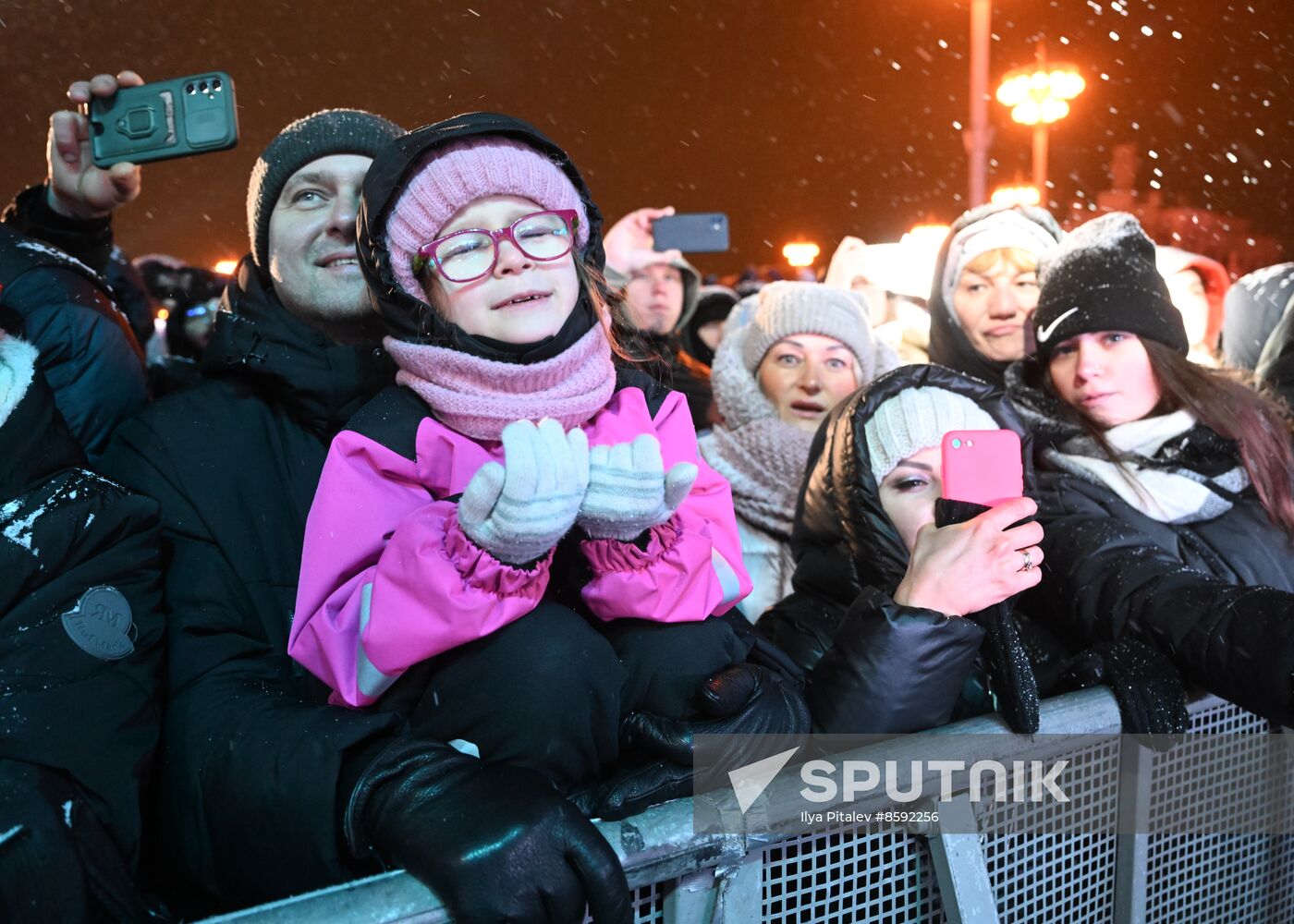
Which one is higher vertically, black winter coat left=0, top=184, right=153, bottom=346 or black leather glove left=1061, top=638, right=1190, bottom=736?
black winter coat left=0, top=184, right=153, bottom=346

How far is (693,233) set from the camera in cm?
418

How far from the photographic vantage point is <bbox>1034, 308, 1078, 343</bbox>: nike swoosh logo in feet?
10.2

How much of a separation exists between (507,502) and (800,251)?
29761 mm

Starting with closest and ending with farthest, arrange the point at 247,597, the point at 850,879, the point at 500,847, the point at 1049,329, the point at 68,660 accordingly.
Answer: the point at 500,847 < the point at 850,879 < the point at 68,660 < the point at 247,597 < the point at 1049,329

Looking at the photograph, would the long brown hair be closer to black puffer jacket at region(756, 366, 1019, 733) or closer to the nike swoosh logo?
the nike swoosh logo

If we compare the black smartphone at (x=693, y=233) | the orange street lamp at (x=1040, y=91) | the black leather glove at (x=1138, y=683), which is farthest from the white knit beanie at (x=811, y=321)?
the orange street lamp at (x=1040, y=91)

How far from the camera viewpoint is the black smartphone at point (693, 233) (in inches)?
161

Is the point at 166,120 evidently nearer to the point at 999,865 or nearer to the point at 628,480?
the point at 628,480

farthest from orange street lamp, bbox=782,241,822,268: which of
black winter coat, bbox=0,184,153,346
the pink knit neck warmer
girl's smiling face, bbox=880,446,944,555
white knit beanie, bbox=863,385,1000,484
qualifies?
the pink knit neck warmer

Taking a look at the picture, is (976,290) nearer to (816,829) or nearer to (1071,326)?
(1071,326)

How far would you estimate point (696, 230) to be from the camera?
13.7 ft

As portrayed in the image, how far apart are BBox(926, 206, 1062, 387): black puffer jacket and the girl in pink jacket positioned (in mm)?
2307

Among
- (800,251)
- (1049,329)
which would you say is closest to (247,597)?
(1049,329)

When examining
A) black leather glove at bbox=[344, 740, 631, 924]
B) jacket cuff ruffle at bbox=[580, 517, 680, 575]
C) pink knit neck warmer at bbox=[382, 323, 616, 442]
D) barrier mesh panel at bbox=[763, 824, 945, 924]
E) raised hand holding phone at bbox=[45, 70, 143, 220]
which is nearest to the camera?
black leather glove at bbox=[344, 740, 631, 924]
